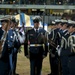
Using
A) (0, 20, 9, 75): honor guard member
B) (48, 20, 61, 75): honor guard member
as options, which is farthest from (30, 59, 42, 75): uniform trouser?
(0, 20, 9, 75): honor guard member

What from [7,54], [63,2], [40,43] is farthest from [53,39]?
[63,2]

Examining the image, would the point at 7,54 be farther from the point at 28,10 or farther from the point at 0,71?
the point at 28,10

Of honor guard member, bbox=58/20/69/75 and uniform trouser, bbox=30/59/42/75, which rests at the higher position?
honor guard member, bbox=58/20/69/75

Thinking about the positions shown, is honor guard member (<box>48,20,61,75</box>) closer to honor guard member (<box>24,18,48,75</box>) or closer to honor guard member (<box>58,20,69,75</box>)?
honor guard member (<box>24,18,48,75</box>)

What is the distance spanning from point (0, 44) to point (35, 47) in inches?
37.2

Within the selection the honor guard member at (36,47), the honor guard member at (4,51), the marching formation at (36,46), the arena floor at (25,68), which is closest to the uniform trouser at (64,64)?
the marching formation at (36,46)

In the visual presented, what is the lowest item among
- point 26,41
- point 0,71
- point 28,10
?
point 28,10

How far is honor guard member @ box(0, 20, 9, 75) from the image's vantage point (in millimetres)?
7961

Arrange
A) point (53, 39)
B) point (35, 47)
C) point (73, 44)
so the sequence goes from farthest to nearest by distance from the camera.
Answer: point (53, 39)
point (35, 47)
point (73, 44)

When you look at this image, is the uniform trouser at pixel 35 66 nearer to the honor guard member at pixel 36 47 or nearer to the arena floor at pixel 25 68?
the honor guard member at pixel 36 47

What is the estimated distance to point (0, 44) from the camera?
7.85 metres

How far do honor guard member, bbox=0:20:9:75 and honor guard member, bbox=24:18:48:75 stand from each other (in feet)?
2.04

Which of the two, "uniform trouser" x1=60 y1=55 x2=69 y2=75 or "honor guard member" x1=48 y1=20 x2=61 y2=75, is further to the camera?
"honor guard member" x1=48 y1=20 x2=61 y2=75

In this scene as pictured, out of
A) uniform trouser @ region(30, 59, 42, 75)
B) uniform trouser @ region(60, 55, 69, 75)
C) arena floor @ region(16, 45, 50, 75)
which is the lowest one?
arena floor @ region(16, 45, 50, 75)
